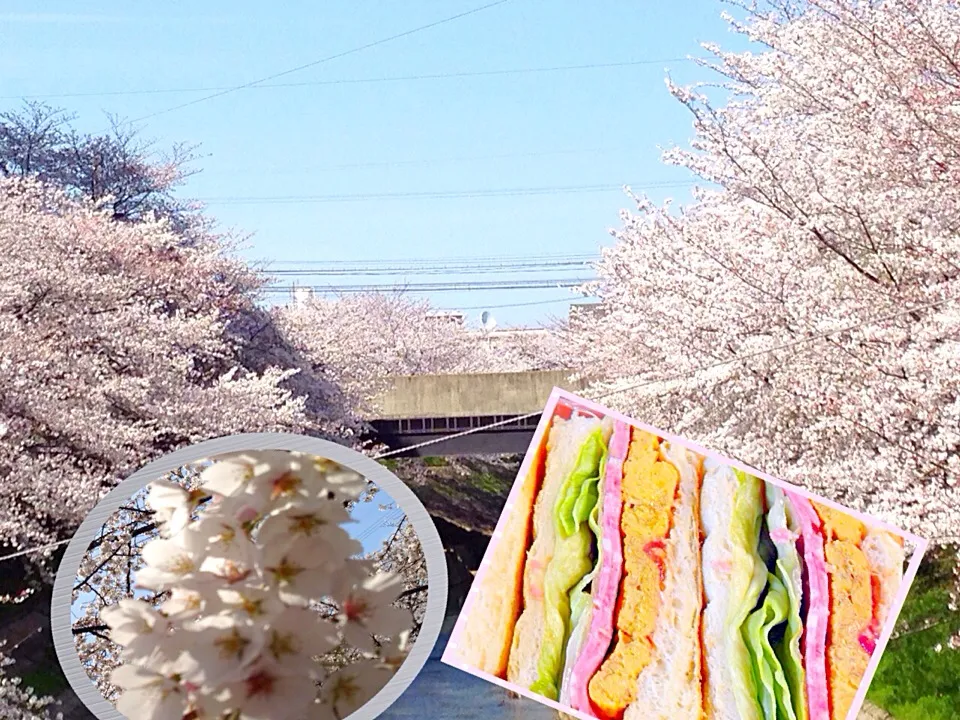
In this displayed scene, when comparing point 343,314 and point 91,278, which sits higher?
point 91,278

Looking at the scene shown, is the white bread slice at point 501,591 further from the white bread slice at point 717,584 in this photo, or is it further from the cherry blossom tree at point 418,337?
the cherry blossom tree at point 418,337

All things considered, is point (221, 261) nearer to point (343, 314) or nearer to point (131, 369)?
point (131, 369)

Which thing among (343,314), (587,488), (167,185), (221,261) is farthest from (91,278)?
(343,314)

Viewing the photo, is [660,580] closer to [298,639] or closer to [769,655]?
[769,655]

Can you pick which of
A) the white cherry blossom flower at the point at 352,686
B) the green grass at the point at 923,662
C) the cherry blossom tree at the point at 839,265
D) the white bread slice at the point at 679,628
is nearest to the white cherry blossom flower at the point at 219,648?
the white cherry blossom flower at the point at 352,686

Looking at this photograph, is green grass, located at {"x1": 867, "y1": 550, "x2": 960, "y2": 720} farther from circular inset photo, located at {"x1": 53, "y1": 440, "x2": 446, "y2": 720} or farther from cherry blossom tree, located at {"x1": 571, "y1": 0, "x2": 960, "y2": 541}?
circular inset photo, located at {"x1": 53, "y1": 440, "x2": 446, "y2": 720}

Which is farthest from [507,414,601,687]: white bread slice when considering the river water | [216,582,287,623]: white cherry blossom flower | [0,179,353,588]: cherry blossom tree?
[0,179,353,588]: cherry blossom tree
